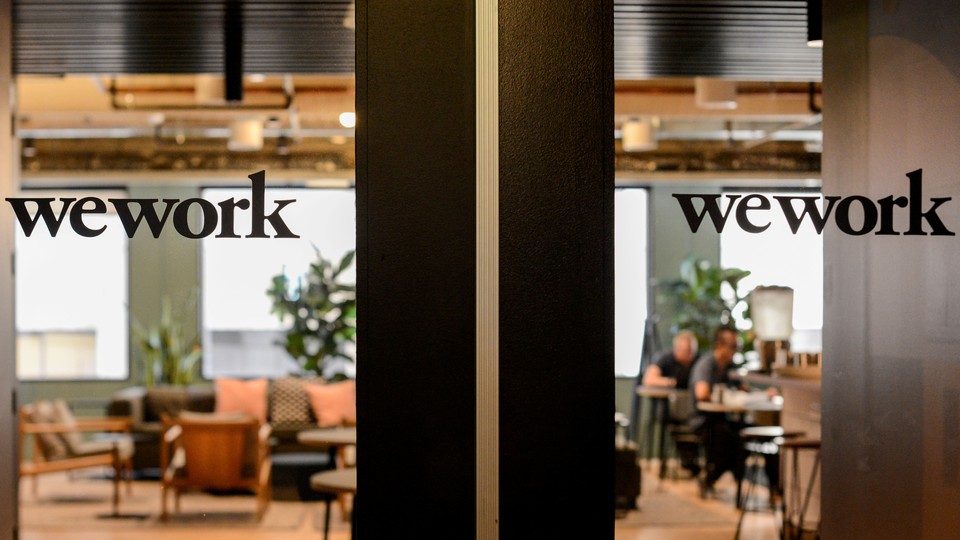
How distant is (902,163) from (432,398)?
5.97 ft

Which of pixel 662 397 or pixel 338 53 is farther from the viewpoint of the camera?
pixel 662 397

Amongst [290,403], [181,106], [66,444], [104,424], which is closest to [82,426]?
[104,424]

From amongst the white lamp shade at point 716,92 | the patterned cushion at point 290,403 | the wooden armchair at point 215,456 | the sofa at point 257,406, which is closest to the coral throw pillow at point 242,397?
the sofa at point 257,406

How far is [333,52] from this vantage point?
3.61 metres

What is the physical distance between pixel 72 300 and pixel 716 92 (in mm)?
4261

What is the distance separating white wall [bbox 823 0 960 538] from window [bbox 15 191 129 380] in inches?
95.9

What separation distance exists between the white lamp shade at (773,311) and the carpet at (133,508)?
344 cm

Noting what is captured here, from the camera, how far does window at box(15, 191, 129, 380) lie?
2853 mm

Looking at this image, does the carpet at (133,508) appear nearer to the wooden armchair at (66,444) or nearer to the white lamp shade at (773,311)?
the wooden armchair at (66,444)

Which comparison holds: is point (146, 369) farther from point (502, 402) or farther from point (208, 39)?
point (502, 402)

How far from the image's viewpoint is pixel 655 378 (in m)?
8.76

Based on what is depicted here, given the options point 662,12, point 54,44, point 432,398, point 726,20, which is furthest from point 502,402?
point 54,44

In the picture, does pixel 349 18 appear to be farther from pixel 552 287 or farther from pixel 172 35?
pixel 552 287

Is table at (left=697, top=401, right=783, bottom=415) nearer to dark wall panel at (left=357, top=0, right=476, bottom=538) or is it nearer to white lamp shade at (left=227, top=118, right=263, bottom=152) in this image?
white lamp shade at (left=227, top=118, right=263, bottom=152)
